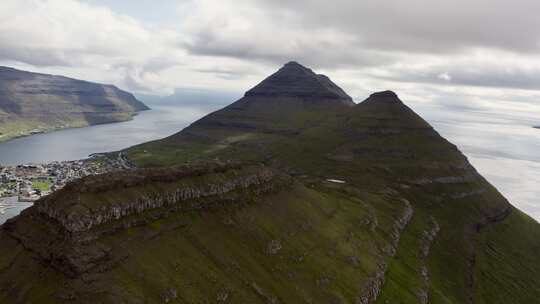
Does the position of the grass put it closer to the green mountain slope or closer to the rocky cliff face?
the green mountain slope

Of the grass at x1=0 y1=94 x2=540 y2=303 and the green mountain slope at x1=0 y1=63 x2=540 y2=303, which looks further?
the grass at x1=0 y1=94 x2=540 y2=303

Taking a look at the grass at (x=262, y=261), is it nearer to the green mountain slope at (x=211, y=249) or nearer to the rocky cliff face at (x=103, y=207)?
the green mountain slope at (x=211, y=249)

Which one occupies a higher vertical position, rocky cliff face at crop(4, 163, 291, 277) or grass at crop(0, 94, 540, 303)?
rocky cliff face at crop(4, 163, 291, 277)

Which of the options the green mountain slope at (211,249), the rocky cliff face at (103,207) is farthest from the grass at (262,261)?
the rocky cliff face at (103,207)

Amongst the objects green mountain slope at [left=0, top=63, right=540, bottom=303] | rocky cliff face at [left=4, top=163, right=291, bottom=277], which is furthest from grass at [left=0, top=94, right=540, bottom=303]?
rocky cliff face at [left=4, top=163, right=291, bottom=277]

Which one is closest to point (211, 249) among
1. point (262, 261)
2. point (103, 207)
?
point (262, 261)

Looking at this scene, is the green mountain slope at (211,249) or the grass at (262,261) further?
the grass at (262,261)

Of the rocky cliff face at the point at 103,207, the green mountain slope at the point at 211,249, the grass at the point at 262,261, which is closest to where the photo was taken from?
the green mountain slope at the point at 211,249

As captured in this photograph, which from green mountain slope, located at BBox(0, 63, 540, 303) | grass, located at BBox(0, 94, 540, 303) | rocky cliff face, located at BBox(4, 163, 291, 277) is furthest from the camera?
rocky cliff face, located at BBox(4, 163, 291, 277)

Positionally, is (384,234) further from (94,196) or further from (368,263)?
(94,196)

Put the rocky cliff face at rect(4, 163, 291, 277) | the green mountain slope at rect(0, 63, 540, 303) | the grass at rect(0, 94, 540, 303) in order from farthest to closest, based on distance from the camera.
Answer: the rocky cliff face at rect(4, 163, 291, 277), the grass at rect(0, 94, 540, 303), the green mountain slope at rect(0, 63, 540, 303)

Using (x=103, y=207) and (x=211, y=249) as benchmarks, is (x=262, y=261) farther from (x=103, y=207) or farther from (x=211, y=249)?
(x=103, y=207)
